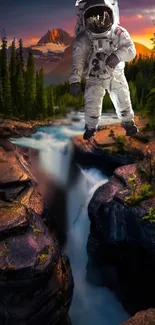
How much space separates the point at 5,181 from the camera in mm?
10438

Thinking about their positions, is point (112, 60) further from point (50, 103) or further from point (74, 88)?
point (50, 103)

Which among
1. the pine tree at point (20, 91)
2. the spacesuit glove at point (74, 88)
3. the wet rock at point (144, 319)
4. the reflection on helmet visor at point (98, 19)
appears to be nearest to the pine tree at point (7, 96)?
the pine tree at point (20, 91)

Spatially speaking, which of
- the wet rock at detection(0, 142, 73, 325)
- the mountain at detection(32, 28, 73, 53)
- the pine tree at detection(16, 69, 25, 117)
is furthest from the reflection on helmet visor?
the pine tree at detection(16, 69, 25, 117)

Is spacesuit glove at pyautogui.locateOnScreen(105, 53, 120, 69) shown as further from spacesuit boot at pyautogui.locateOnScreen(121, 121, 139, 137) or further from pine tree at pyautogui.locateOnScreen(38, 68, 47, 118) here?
pine tree at pyautogui.locateOnScreen(38, 68, 47, 118)

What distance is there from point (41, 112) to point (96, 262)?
280 inches

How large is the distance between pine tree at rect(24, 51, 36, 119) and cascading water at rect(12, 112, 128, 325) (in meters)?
1.11

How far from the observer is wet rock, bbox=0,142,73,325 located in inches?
337

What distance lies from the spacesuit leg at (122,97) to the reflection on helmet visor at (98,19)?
24.1 inches

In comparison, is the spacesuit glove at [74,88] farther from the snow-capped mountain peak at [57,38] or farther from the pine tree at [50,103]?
the pine tree at [50,103]

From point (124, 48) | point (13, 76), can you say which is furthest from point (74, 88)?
point (13, 76)

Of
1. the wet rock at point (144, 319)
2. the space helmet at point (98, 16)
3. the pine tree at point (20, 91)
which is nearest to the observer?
the space helmet at point (98, 16)

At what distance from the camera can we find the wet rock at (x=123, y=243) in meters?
12.0

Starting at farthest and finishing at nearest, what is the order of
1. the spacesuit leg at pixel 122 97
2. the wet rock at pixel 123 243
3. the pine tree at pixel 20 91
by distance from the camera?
the pine tree at pixel 20 91 → the wet rock at pixel 123 243 → the spacesuit leg at pixel 122 97

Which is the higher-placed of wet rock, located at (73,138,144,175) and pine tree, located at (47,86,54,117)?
pine tree, located at (47,86,54,117)
